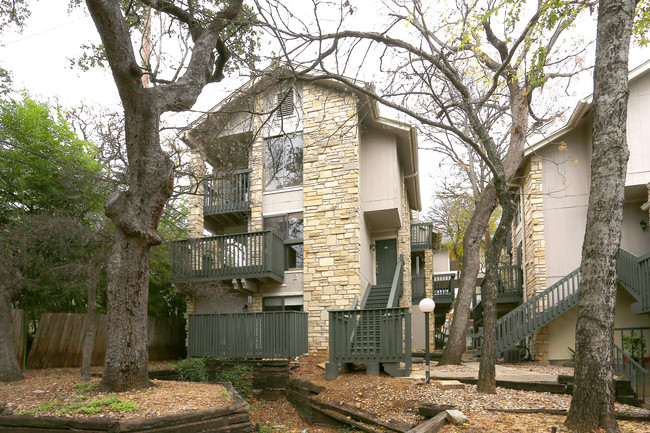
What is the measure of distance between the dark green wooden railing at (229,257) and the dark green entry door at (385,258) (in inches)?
179

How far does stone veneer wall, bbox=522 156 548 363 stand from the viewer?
15.7 meters

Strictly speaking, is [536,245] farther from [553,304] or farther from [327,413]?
[327,413]

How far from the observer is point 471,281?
1482cm

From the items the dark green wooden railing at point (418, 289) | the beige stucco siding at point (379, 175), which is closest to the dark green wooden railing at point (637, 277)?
the beige stucco siding at point (379, 175)

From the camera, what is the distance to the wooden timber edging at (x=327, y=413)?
312 inches

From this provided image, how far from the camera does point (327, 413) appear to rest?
30.9 ft

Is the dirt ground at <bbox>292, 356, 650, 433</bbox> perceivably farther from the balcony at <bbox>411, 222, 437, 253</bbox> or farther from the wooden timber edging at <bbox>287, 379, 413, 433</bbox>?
the balcony at <bbox>411, 222, 437, 253</bbox>

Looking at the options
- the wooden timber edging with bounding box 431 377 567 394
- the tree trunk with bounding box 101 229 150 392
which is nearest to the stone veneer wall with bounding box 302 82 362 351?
the wooden timber edging with bounding box 431 377 567 394

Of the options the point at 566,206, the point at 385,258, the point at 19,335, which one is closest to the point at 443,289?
the point at 385,258

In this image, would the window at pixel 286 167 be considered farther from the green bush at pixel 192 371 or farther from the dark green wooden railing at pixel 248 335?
the green bush at pixel 192 371

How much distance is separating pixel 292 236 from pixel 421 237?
1082 cm

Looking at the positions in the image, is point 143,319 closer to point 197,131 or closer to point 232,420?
point 232,420

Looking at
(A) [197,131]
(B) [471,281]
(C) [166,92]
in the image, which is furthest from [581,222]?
(C) [166,92]

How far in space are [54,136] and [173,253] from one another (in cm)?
469
